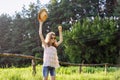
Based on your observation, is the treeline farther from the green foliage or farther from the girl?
the girl

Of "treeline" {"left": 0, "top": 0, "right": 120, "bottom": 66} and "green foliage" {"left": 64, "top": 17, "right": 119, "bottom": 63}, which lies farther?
"treeline" {"left": 0, "top": 0, "right": 120, "bottom": 66}

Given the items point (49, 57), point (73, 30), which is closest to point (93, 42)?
point (73, 30)

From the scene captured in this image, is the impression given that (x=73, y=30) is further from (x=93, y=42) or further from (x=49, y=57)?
(x=49, y=57)

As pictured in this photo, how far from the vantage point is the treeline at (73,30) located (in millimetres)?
45344

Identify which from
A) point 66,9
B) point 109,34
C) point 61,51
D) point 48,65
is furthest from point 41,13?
point 66,9

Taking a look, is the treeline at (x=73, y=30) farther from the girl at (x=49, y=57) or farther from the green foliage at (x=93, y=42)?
the girl at (x=49, y=57)

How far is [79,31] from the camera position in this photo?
47.1m

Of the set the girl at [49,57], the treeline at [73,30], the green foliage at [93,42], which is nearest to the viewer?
the girl at [49,57]

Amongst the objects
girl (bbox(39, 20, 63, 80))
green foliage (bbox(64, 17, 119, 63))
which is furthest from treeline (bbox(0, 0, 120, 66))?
girl (bbox(39, 20, 63, 80))

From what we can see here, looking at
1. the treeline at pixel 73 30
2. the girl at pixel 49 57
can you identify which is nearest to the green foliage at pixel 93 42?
the treeline at pixel 73 30

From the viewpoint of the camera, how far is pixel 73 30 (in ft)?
154

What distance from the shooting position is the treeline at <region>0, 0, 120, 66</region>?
149 feet

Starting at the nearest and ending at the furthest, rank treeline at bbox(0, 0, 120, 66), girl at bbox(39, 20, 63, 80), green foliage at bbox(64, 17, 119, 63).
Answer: girl at bbox(39, 20, 63, 80)
green foliage at bbox(64, 17, 119, 63)
treeline at bbox(0, 0, 120, 66)

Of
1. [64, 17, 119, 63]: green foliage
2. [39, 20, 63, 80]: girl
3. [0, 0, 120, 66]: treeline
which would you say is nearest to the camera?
[39, 20, 63, 80]: girl
